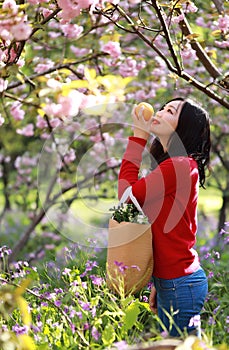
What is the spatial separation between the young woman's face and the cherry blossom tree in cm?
26

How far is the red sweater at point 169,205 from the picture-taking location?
260 cm

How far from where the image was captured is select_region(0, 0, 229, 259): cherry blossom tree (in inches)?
91.4

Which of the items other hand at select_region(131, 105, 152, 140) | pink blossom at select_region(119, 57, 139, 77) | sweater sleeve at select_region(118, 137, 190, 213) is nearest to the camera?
sweater sleeve at select_region(118, 137, 190, 213)

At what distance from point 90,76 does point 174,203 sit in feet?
2.32

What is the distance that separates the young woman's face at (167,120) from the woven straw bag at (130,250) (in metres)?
0.32

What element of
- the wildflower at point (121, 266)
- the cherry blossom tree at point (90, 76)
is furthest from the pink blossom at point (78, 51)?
the wildflower at point (121, 266)

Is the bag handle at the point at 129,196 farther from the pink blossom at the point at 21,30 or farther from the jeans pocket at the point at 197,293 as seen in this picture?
the pink blossom at the point at 21,30

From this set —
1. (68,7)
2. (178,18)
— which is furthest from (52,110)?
(178,18)

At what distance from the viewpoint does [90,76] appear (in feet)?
7.27

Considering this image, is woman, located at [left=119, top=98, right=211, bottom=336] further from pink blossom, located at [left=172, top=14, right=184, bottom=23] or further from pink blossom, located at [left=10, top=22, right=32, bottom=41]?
pink blossom, located at [left=172, top=14, right=184, bottom=23]

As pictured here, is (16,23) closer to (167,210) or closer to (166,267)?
(167,210)

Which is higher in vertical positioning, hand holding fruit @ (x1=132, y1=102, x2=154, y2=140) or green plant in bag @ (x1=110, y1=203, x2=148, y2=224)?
hand holding fruit @ (x1=132, y1=102, x2=154, y2=140)

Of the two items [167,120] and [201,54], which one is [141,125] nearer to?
[167,120]

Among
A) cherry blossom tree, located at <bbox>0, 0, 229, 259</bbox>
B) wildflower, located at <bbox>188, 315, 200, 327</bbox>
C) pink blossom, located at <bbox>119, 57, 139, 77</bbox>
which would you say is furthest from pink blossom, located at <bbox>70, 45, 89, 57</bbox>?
wildflower, located at <bbox>188, 315, 200, 327</bbox>
